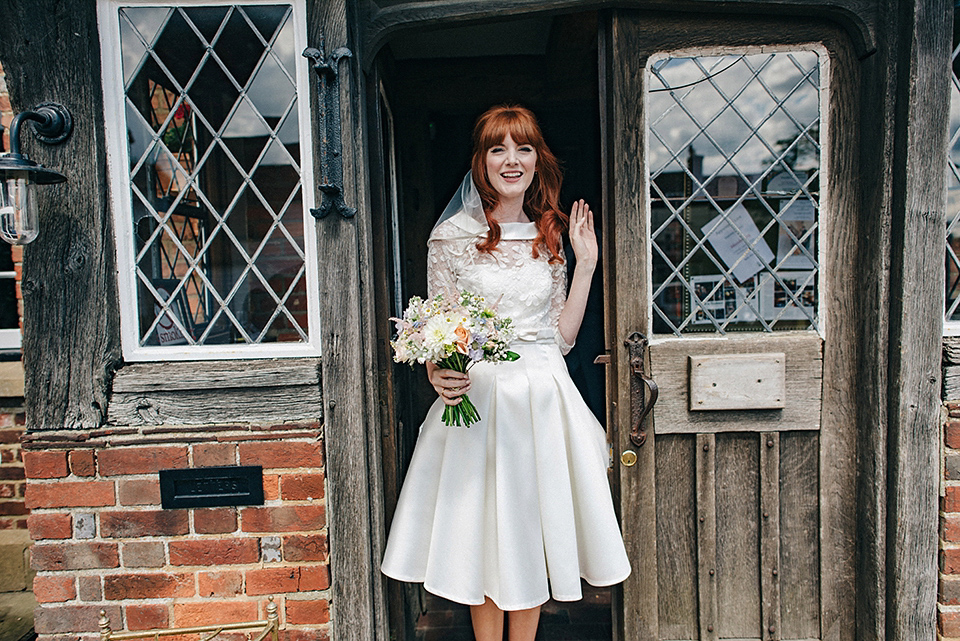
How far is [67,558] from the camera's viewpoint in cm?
194

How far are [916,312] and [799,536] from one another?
3.19 ft

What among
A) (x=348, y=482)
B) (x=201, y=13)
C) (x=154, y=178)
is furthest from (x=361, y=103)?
(x=348, y=482)

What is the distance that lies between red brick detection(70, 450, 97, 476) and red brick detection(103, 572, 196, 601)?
396 mm

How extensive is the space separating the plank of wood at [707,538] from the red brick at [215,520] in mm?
1783

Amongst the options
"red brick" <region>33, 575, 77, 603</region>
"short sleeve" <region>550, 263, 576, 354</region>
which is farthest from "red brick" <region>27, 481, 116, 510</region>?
"short sleeve" <region>550, 263, 576, 354</region>

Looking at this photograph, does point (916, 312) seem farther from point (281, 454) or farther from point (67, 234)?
point (67, 234)

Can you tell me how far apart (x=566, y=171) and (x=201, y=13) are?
6.92 feet

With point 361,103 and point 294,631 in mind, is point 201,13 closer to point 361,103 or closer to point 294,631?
point 361,103

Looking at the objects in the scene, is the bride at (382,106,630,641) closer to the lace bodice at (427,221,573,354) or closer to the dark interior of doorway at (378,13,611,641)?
the lace bodice at (427,221,573,354)

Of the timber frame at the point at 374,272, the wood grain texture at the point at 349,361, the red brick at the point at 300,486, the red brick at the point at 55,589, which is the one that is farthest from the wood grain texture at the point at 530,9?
the red brick at the point at 55,589

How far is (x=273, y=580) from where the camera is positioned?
1959 millimetres

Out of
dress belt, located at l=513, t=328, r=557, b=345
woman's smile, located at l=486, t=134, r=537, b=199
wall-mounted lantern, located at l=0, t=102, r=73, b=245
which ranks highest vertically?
woman's smile, located at l=486, t=134, r=537, b=199

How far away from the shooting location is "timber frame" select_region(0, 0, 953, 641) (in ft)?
6.19

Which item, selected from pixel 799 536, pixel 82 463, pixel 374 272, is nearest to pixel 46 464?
pixel 82 463
